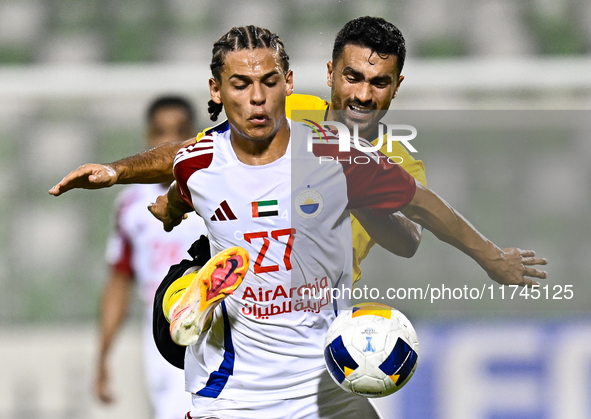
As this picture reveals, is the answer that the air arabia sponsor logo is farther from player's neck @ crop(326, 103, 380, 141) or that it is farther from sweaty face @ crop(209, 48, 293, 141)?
player's neck @ crop(326, 103, 380, 141)

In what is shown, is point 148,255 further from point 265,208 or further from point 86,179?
point 265,208

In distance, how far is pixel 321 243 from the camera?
2080mm

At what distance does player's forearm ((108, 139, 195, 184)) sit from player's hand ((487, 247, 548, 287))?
1060mm

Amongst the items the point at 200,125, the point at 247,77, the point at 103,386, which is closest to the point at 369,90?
the point at 247,77

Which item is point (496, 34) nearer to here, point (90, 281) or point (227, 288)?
point (90, 281)

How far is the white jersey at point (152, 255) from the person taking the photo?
11.9 ft

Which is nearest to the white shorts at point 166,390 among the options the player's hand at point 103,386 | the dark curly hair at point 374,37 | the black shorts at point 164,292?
the player's hand at point 103,386

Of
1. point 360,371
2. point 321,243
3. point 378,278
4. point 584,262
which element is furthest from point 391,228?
point 584,262

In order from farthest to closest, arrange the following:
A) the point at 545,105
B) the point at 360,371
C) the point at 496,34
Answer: the point at 496,34
the point at 545,105
the point at 360,371

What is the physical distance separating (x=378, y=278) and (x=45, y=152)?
2.73 meters

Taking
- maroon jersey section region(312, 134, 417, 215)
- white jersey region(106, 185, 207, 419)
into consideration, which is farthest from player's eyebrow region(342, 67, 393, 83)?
white jersey region(106, 185, 207, 419)

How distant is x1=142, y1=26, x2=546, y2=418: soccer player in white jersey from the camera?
2035 millimetres

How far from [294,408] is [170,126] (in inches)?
86.3

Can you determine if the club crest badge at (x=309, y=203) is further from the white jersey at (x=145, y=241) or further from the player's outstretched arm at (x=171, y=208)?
the white jersey at (x=145, y=241)
